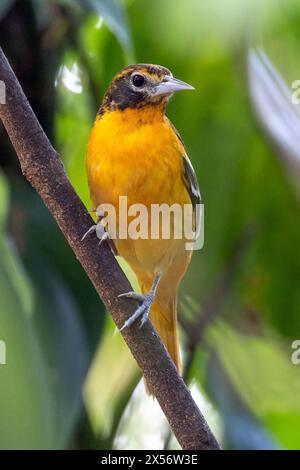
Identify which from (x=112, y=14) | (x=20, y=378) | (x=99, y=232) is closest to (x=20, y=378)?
(x=20, y=378)

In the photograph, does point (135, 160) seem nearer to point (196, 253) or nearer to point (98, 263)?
point (196, 253)

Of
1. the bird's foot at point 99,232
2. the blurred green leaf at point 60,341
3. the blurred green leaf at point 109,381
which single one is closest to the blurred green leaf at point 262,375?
the blurred green leaf at point 109,381

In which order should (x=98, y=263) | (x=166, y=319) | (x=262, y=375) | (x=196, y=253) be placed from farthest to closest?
(x=262, y=375) → (x=196, y=253) → (x=166, y=319) → (x=98, y=263)

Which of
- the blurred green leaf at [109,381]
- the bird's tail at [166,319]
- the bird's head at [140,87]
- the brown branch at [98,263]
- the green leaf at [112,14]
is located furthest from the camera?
the blurred green leaf at [109,381]

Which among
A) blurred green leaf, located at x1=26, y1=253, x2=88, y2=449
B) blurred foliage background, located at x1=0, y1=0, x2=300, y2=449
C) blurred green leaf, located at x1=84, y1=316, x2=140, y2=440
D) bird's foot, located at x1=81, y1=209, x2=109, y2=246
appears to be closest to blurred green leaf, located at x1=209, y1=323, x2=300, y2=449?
blurred foliage background, located at x1=0, y1=0, x2=300, y2=449

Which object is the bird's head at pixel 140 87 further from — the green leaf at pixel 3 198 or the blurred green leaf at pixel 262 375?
the blurred green leaf at pixel 262 375

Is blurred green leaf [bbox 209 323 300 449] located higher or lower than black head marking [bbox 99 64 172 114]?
lower

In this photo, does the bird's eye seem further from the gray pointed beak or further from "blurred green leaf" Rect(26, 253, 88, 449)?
"blurred green leaf" Rect(26, 253, 88, 449)
